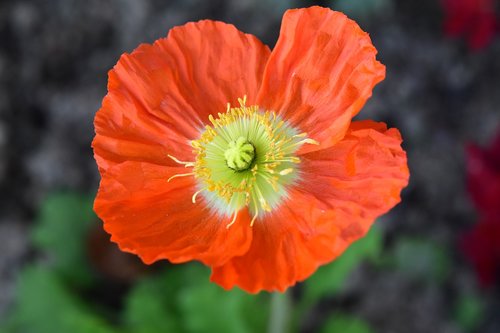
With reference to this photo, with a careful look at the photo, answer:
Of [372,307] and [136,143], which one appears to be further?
[372,307]

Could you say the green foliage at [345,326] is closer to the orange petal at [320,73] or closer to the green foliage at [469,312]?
the green foliage at [469,312]

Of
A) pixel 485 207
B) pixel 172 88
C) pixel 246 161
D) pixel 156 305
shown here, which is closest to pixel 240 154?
pixel 246 161

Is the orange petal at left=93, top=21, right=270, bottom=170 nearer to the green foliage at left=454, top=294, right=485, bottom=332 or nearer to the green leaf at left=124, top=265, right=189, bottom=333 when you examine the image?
the green leaf at left=124, top=265, right=189, bottom=333

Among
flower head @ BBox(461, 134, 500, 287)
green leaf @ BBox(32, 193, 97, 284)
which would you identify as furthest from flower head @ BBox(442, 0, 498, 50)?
green leaf @ BBox(32, 193, 97, 284)

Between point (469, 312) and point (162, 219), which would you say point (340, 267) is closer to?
point (469, 312)

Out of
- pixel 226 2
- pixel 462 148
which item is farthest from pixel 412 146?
pixel 226 2

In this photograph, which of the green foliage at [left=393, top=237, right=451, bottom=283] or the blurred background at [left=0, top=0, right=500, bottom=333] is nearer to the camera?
the blurred background at [left=0, top=0, right=500, bottom=333]

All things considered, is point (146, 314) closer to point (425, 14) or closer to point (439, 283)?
point (439, 283)
